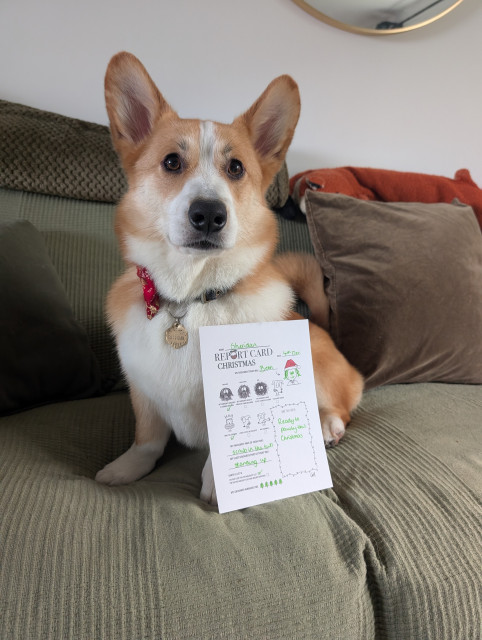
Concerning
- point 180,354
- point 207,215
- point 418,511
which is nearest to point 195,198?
point 207,215

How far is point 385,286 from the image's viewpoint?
119 cm

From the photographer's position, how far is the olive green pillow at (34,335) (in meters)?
0.94

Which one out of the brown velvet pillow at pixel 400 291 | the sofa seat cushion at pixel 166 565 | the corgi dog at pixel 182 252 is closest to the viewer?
the sofa seat cushion at pixel 166 565

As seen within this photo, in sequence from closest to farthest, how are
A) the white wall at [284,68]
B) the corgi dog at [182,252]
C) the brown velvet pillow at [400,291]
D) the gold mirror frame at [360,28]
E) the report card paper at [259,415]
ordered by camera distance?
the report card paper at [259,415] < the corgi dog at [182,252] < the brown velvet pillow at [400,291] < the white wall at [284,68] < the gold mirror frame at [360,28]

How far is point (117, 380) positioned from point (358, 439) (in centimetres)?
78

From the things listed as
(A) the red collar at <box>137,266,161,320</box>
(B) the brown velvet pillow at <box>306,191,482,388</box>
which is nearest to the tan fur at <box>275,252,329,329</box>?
(B) the brown velvet pillow at <box>306,191,482,388</box>

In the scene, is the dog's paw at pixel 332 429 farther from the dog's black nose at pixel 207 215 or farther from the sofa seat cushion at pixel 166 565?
the dog's black nose at pixel 207 215

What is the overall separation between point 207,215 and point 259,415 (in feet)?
1.22

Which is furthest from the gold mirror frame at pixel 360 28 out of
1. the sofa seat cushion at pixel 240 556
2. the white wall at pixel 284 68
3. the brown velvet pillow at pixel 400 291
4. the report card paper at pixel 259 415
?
the sofa seat cushion at pixel 240 556

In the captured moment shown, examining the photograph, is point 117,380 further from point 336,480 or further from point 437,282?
point 437,282

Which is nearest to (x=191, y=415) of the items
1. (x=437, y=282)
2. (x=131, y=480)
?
(x=131, y=480)

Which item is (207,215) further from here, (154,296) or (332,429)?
(332,429)

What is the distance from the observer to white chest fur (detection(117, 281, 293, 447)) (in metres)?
0.75

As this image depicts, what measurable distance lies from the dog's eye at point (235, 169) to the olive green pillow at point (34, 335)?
1.95ft
